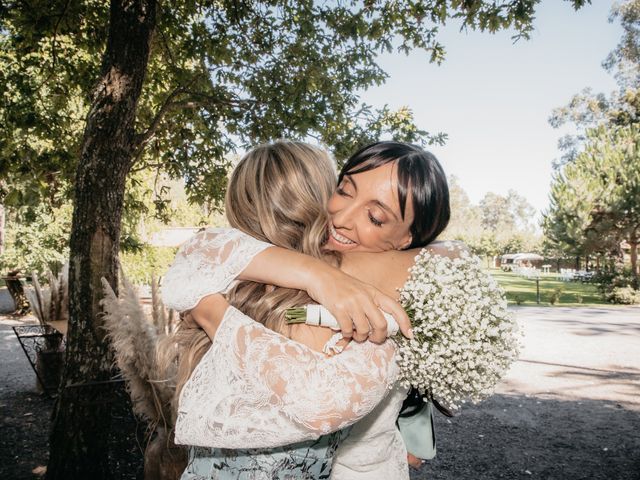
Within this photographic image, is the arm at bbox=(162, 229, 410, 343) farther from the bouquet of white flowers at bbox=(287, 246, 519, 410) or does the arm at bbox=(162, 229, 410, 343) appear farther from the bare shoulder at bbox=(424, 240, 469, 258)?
the bare shoulder at bbox=(424, 240, 469, 258)

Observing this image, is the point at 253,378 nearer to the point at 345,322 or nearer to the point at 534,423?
the point at 345,322

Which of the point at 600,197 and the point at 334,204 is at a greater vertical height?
the point at 600,197

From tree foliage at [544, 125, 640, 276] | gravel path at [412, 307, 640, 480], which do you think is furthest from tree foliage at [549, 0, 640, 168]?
gravel path at [412, 307, 640, 480]

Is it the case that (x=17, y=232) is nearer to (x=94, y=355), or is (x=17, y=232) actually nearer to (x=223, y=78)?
(x=223, y=78)

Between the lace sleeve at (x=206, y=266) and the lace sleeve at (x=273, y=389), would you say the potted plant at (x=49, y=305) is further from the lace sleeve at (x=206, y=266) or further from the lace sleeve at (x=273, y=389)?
the lace sleeve at (x=273, y=389)

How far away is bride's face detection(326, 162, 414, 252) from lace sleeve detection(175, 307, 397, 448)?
62cm

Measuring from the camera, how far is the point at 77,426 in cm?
377

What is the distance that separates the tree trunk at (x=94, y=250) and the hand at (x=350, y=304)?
10.3 ft

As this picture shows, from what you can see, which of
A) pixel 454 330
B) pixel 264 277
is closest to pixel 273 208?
pixel 264 277

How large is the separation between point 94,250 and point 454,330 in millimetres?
3350

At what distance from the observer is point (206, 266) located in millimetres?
1433

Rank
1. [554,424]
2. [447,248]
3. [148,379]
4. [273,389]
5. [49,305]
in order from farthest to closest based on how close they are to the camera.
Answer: [554,424] → [49,305] → [148,379] → [447,248] → [273,389]

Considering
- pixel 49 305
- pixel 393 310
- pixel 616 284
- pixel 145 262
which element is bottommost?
pixel 616 284

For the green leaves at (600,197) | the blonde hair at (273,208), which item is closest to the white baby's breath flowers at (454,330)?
the blonde hair at (273,208)
